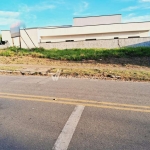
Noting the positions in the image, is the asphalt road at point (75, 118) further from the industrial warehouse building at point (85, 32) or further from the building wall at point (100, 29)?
the building wall at point (100, 29)

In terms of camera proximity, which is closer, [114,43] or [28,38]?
[114,43]

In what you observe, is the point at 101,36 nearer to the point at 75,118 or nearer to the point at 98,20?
the point at 98,20

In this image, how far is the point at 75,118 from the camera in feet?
13.2

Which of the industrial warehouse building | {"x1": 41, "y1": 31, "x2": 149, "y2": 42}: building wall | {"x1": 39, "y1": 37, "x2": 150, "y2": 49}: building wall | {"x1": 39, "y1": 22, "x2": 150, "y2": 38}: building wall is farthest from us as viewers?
{"x1": 41, "y1": 31, "x2": 149, "y2": 42}: building wall

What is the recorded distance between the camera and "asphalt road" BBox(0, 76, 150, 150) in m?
3.10

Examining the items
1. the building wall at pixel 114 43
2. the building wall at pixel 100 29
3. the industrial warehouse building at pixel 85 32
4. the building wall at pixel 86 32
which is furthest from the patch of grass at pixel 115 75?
the building wall at pixel 100 29

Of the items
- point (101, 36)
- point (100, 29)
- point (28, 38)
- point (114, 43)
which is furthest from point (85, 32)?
point (28, 38)

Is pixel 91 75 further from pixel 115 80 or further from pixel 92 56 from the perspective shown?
pixel 92 56

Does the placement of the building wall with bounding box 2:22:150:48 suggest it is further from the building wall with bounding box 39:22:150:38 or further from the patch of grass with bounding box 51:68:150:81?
the patch of grass with bounding box 51:68:150:81

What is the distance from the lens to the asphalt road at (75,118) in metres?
3.10

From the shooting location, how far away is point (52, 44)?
965 inches

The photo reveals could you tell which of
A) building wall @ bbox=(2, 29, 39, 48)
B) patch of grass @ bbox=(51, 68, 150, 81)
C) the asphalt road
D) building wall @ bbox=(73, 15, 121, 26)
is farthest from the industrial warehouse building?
the asphalt road

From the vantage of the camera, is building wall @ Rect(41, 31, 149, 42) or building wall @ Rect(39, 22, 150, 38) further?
building wall @ Rect(41, 31, 149, 42)

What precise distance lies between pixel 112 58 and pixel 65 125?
34.2ft
